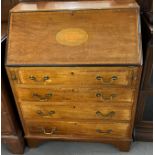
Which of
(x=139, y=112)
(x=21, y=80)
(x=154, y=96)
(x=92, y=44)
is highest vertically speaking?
(x=92, y=44)

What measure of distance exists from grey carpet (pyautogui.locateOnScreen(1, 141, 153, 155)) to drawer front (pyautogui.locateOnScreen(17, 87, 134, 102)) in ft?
1.81

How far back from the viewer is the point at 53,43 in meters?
1.26

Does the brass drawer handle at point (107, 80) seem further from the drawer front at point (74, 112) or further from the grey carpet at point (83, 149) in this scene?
the grey carpet at point (83, 149)

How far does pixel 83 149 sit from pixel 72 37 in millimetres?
959

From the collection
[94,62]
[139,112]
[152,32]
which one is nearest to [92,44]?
[94,62]

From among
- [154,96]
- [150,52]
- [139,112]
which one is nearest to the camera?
[150,52]

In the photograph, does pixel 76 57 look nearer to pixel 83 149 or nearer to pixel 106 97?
pixel 106 97

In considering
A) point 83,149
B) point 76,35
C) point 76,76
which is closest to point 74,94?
point 76,76

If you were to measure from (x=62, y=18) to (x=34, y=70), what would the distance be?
0.37 meters

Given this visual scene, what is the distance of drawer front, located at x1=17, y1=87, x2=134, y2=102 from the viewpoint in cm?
133

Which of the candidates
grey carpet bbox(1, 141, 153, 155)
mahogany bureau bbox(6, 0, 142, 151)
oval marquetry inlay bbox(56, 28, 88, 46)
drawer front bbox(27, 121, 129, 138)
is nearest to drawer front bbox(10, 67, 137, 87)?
mahogany bureau bbox(6, 0, 142, 151)

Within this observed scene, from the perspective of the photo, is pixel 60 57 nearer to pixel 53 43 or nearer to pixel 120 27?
pixel 53 43

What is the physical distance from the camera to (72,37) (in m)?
1.25

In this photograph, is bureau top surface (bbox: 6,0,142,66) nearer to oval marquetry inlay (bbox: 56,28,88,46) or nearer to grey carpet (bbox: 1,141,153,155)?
oval marquetry inlay (bbox: 56,28,88,46)
